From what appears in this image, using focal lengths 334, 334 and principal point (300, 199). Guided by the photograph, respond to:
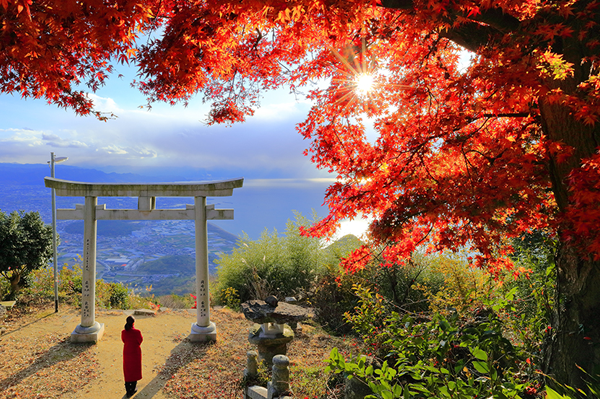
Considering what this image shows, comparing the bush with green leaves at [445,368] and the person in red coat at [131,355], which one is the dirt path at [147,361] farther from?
the bush with green leaves at [445,368]

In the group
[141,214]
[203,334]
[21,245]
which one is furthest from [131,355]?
[21,245]

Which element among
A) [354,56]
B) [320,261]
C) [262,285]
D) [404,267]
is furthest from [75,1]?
[320,261]

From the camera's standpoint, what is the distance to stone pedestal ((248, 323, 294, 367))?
15.4ft

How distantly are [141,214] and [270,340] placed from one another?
3.32 metres

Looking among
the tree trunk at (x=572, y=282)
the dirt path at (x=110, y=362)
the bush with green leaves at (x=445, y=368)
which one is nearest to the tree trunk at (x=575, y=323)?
the tree trunk at (x=572, y=282)

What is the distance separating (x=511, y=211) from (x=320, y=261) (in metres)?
6.49

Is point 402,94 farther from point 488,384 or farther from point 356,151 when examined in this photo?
point 488,384

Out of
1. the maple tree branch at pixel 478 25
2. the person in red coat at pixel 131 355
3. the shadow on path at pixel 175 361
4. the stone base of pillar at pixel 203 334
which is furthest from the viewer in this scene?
the stone base of pillar at pixel 203 334

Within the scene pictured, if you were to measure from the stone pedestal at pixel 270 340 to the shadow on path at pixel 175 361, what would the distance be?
1323 millimetres

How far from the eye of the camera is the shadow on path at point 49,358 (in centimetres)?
469

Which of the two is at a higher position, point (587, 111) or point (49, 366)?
point (587, 111)

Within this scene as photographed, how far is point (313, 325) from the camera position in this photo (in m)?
7.46

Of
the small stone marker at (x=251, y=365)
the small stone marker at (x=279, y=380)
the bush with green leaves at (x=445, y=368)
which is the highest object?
the bush with green leaves at (x=445, y=368)

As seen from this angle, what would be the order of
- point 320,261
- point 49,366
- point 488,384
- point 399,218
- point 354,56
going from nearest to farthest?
point 488,384 → point 399,218 → point 354,56 → point 49,366 → point 320,261
